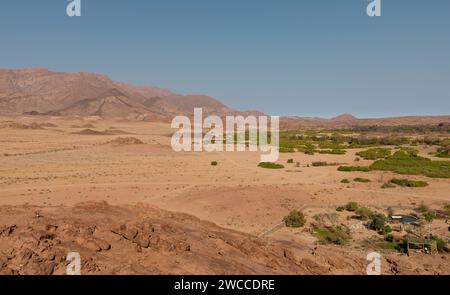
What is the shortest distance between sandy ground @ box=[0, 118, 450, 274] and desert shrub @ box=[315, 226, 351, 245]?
1.53ft

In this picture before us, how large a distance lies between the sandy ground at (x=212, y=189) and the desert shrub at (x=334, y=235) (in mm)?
465

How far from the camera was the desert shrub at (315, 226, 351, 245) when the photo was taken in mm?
15180

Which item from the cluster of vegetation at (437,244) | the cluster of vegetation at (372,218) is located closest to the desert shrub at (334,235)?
the cluster of vegetation at (372,218)

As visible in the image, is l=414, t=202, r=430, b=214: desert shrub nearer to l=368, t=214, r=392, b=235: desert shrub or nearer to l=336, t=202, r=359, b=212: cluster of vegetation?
l=336, t=202, r=359, b=212: cluster of vegetation

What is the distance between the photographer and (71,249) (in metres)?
9.50

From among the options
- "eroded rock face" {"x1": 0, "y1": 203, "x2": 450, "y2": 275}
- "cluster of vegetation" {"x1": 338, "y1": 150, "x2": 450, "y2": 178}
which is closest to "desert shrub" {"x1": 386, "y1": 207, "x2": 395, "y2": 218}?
"eroded rock face" {"x1": 0, "y1": 203, "x2": 450, "y2": 275}

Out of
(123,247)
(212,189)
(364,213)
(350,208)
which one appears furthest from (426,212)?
(123,247)

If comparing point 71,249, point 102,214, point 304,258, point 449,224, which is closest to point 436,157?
point 449,224

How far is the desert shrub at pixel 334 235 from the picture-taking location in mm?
15180

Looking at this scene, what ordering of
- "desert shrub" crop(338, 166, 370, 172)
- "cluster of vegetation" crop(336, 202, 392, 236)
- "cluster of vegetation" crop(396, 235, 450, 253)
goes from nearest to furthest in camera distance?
1. "cluster of vegetation" crop(396, 235, 450, 253)
2. "cluster of vegetation" crop(336, 202, 392, 236)
3. "desert shrub" crop(338, 166, 370, 172)

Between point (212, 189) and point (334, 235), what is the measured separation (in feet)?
36.2

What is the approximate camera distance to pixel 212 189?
2567 centimetres
